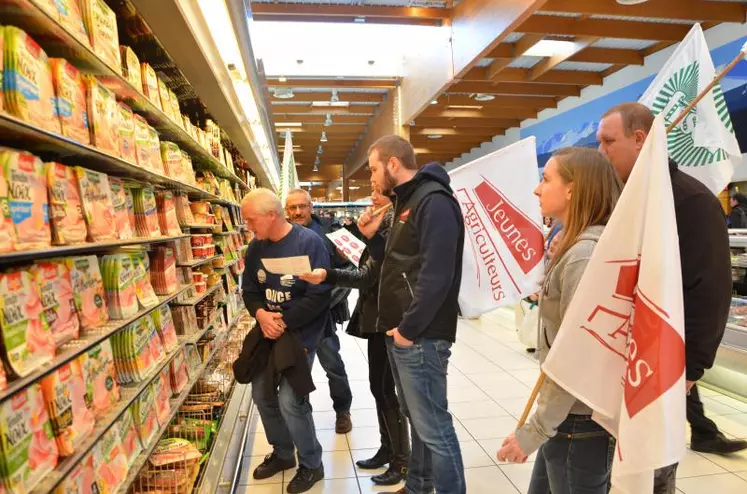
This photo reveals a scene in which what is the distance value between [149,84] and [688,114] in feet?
10.2

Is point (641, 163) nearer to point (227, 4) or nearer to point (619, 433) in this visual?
point (619, 433)

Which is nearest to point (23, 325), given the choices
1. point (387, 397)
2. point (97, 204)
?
point (97, 204)

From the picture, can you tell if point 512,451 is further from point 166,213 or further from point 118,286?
point 166,213

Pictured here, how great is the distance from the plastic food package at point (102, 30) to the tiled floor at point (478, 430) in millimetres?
2360

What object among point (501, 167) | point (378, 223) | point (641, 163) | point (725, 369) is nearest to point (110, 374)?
point (378, 223)

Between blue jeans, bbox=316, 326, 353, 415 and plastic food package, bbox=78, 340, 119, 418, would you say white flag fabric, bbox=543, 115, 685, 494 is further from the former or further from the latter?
blue jeans, bbox=316, 326, 353, 415

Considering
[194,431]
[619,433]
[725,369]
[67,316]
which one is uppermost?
[67,316]

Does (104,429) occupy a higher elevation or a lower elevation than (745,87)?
lower

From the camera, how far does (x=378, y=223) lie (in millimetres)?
2688

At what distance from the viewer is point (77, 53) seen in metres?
1.49

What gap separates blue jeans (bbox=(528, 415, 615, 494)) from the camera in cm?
145

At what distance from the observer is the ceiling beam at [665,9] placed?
493cm

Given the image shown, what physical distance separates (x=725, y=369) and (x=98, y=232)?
476 cm

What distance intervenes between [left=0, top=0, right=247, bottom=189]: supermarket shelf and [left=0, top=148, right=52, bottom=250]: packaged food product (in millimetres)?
326
